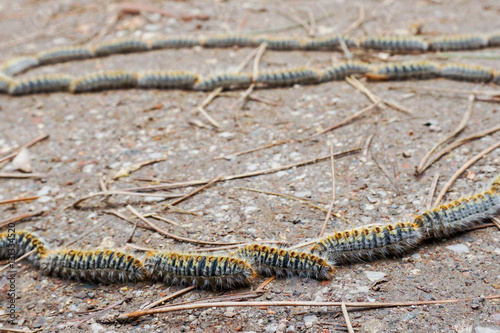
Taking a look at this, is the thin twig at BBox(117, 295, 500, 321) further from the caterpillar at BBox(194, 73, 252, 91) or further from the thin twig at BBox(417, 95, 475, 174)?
the caterpillar at BBox(194, 73, 252, 91)

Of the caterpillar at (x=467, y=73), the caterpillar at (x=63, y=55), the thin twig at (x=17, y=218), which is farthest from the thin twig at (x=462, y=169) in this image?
the caterpillar at (x=63, y=55)

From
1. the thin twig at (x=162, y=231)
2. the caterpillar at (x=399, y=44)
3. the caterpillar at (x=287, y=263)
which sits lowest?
the thin twig at (x=162, y=231)

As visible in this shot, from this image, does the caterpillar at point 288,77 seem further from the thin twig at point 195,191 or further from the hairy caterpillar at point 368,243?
the hairy caterpillar at point 368,243

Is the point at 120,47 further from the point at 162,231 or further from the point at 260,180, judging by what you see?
the point at 162,231

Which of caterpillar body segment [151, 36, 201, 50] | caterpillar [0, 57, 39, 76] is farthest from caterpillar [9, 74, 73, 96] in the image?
caterpillar body segment [151, 36, 201, 50]

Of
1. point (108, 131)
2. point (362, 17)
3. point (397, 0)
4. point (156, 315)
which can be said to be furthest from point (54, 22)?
point (156, 315)
